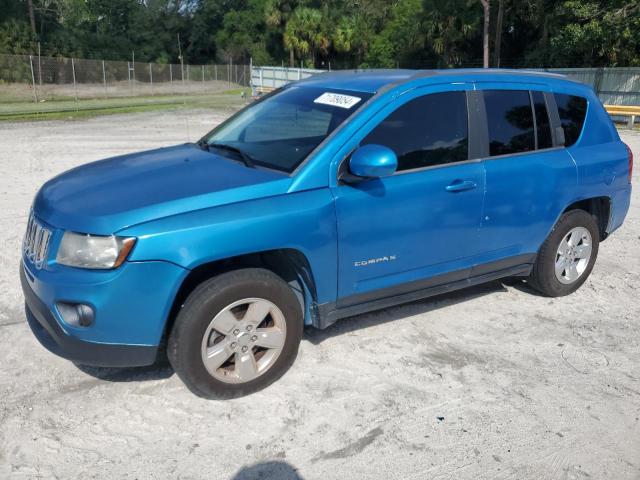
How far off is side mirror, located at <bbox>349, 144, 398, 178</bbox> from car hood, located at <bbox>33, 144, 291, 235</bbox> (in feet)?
1.38

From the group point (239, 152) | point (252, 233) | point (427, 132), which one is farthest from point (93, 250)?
point (427, 132)

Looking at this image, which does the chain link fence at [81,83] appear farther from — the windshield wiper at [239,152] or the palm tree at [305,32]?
the windshield wiper at [239,152]

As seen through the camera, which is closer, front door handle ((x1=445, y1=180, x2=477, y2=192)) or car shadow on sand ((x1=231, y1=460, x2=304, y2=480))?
car shadow on sand ((x1=231, y1=460, x2=304, y2=480))

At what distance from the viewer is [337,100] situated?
411 centimetres

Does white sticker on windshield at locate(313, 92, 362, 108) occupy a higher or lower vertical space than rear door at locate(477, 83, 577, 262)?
higher

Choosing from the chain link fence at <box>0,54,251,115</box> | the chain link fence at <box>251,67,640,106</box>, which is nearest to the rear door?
the chain link fence at <box>251,67,640,106</box>

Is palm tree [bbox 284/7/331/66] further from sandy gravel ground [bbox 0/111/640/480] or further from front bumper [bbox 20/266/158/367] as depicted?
front bumper [bbox 20/266/158/367]

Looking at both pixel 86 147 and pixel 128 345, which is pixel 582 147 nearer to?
pixel 128 345

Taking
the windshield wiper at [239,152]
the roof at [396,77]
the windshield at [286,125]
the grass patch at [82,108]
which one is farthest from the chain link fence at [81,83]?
the roof at [396,77]

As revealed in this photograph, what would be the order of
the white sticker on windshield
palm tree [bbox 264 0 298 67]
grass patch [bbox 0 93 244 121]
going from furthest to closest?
palm tree [bbox 264 0 298 67], grass patch [bbox 0 93 244 121], the white sticker on windshield

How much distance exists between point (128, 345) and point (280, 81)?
112 feet

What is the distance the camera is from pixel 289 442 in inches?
128

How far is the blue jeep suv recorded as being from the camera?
3.19 m

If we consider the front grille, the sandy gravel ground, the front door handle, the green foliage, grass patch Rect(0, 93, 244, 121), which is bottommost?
the sandy gravel ground
